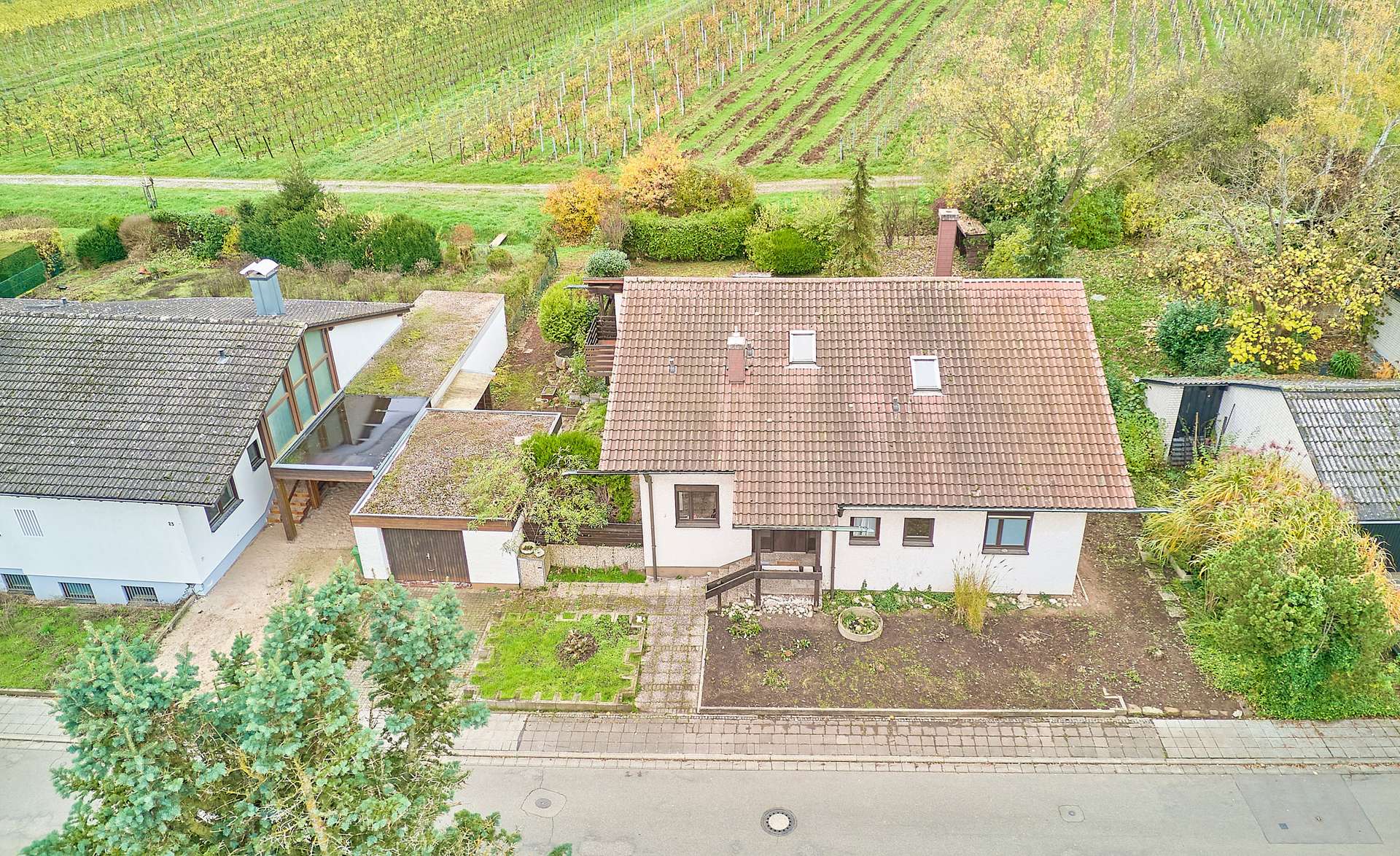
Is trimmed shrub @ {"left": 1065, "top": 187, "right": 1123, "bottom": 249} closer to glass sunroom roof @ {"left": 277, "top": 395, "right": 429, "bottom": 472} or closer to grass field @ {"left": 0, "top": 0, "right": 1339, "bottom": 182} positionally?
grass field @ {"left": 0, "top": 0, "right": 1339, "bottom": 182}

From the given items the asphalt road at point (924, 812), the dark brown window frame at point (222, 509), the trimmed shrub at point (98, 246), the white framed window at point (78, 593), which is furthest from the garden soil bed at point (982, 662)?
the trimmed shrub at point (98, 246)

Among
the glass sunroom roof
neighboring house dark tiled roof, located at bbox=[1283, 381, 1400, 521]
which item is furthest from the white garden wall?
the glass sunroom roof

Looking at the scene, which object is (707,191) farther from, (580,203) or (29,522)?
(29,522)

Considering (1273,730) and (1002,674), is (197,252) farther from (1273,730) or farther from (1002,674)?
(1273,730)

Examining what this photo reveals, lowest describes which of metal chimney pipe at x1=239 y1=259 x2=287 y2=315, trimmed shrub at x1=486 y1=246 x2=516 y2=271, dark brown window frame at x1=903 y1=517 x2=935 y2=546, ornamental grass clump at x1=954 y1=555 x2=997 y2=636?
ornamental grass clump at x1=954 y1=555 x2=997 y2=636

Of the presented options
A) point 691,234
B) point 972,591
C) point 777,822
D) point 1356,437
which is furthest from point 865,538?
point 691,234

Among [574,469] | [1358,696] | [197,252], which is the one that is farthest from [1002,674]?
[197,252]

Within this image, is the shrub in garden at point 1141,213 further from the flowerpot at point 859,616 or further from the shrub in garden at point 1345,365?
the flowerpot at point 859,616
